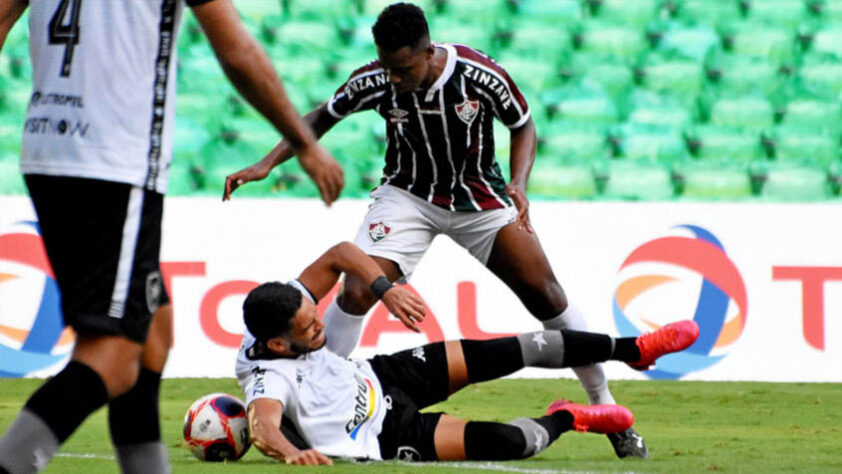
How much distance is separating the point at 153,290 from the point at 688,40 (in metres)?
8.64

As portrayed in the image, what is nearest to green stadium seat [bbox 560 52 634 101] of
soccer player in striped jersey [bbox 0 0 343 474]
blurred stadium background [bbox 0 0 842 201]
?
blurred stadium background [bbox 0 0 842 201]

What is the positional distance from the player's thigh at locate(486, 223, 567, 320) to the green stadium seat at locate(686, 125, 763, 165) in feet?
16.1

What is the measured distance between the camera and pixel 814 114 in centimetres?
1049

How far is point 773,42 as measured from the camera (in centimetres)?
1091

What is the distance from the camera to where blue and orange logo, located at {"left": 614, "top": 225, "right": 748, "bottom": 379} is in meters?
8.50

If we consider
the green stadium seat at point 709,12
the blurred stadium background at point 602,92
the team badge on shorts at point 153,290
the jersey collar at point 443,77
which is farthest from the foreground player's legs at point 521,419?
the green stadium seat at point 709,12

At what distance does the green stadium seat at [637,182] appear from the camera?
10.2 metres

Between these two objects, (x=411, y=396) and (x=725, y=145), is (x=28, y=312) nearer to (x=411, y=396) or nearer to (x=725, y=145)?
(x=411, y=396)

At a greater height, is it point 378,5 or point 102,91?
point 102,91

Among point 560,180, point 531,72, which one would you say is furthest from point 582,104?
point 560,180

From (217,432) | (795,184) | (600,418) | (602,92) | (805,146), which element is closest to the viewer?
(217,432)

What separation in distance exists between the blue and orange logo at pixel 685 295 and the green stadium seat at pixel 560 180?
165cm

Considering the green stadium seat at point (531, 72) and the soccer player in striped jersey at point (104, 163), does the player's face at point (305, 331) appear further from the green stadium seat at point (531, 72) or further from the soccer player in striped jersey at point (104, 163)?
the green stadium seat at point (531, 72)

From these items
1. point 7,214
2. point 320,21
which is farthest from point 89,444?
point 320,21
